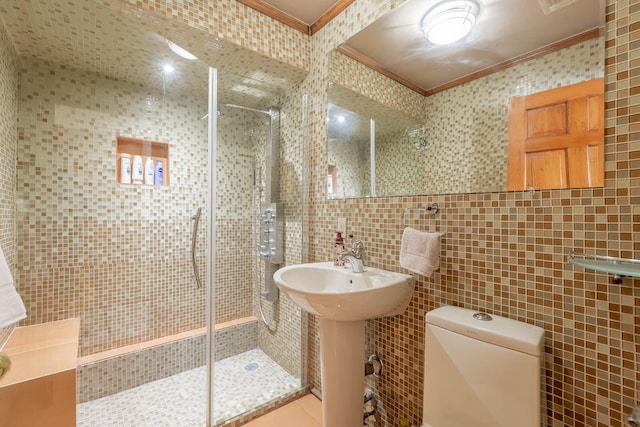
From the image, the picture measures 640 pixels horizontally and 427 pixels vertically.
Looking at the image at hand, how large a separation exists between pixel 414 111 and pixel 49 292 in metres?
2.41

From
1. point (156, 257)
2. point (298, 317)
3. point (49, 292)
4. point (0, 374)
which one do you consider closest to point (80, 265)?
point (49, 292)

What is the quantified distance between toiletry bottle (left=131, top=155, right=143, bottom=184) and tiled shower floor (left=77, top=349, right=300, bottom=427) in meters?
1.40

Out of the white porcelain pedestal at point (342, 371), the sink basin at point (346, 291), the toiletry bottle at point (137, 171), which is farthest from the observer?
the toiletry bottle at point (137, 171)

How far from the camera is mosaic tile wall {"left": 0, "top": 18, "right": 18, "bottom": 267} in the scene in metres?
1.40

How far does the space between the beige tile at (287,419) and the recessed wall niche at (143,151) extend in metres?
1.74

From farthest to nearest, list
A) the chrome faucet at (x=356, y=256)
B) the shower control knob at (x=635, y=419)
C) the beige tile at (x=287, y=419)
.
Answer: the beige tile at (x=287, y=419)
the chrome faucet at (x=356, y=256)
the shower control knob at (x=635, y=419)

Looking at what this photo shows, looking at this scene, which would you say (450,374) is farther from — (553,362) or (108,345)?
(108,345)

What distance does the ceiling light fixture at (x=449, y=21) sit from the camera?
3.68ft

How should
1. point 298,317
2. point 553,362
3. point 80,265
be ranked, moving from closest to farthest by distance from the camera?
point 553,362 < point 80,265 < point 298,317

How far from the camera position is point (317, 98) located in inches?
72.9

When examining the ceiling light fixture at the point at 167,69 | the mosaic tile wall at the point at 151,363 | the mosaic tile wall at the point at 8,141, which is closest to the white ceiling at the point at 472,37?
the ceiling light fixture at the point at 167,69

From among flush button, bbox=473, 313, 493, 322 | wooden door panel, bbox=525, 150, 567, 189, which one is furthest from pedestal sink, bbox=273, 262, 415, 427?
wooden door panel, bbox=525, 150, 567, 189

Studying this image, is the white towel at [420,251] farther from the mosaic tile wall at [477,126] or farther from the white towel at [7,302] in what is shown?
the white towel at [7,302]

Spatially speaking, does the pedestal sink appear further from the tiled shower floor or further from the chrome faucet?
the tiled shower floor
